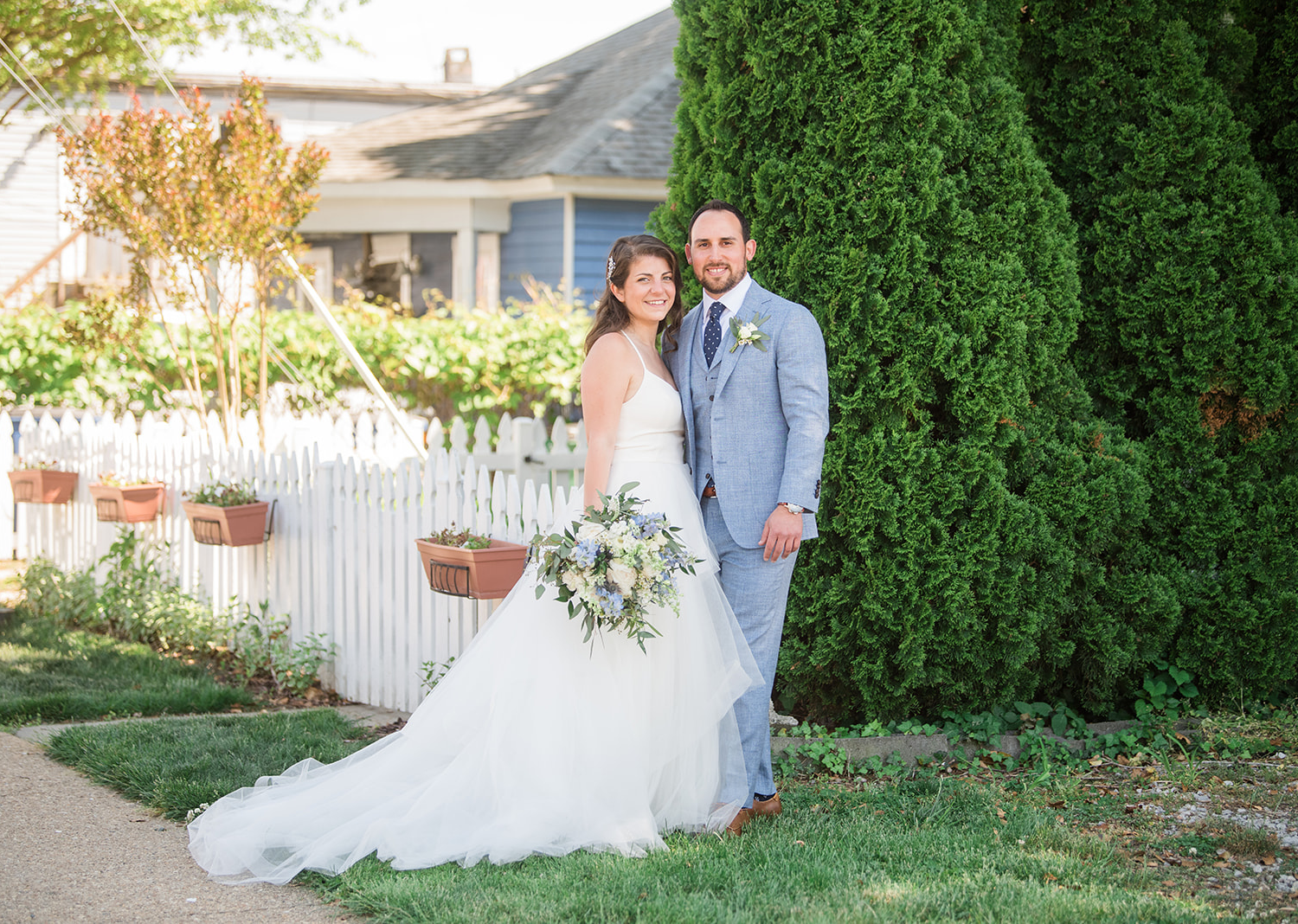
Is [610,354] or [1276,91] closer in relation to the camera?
[610,354]

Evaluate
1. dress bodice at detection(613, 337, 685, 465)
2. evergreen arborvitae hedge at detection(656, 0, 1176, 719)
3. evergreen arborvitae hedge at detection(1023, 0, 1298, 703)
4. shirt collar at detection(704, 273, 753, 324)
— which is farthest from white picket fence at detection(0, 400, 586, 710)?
evergreen arborvitae hedge at detection(1023, 0, 1298, 703)

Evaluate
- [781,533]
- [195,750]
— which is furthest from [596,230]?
[781,533]

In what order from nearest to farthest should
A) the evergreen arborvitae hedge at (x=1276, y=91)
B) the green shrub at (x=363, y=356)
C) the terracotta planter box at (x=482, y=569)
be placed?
1. the terracotta planter box at (x=482, y=569)
2. the evergreen arborvitae hedge at (x=1276, y=91)
3. the green shrub at (x=363, y=356)

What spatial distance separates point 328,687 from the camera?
6.66 m

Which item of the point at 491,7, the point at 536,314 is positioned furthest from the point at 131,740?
the point at 491,7

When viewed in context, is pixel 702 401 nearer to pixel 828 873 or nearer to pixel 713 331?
pixel 713 331

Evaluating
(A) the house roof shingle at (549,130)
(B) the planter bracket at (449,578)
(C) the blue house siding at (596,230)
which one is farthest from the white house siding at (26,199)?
(B) the planter bracket at (449,578)

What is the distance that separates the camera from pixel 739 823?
14.0 ft

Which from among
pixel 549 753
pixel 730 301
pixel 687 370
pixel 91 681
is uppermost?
pixel 730 301

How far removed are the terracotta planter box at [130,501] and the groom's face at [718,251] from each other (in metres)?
4.83

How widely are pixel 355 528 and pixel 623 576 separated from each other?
9.49 feet

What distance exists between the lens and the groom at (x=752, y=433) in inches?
165

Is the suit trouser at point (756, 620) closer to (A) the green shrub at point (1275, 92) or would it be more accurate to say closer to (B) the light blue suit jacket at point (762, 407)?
(B) the light blue suit jacket at point (762, 407)

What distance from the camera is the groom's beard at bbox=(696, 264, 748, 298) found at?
4.36 m
